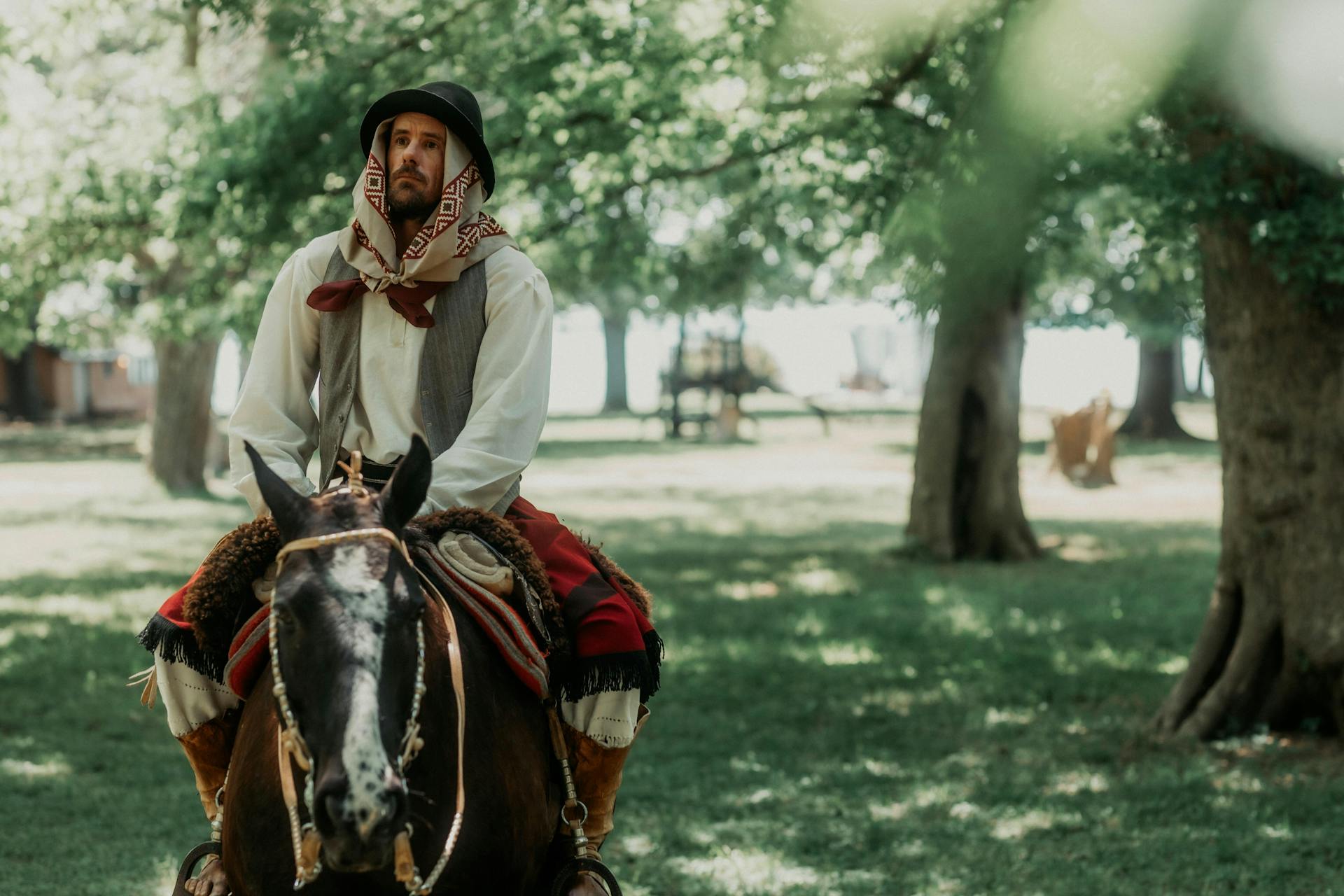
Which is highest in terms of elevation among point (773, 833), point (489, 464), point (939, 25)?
point (939, 25)

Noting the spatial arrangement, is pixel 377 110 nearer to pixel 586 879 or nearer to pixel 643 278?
pixel 586 879

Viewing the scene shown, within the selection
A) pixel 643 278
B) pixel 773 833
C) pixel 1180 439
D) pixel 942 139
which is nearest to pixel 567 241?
pixel 643 278

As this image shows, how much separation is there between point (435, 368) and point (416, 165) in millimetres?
540

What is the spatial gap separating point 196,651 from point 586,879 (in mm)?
1119

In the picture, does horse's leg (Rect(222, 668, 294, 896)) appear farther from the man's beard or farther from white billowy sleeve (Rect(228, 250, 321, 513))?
the man's beard

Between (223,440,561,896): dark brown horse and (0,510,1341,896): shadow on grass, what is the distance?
Result: 102 inches

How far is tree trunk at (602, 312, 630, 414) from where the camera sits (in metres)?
49.9

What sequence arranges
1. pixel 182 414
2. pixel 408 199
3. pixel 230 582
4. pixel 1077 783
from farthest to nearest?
pixel 182 414 < pixel 1077 783 < pixel 408 199 < pixel 230 582

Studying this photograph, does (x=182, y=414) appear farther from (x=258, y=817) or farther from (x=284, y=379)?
(x=258, y=817)

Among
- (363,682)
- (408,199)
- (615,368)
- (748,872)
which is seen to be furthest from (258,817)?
(615,368)

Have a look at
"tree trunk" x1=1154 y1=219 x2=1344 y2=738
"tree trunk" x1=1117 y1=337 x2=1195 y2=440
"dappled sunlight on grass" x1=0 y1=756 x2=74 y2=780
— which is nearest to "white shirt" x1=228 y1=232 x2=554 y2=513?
"dappled sunlight on grass" x1=0 y1=756 x2=74 y2=780

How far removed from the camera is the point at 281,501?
2842 mm

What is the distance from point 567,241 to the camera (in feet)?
47.2

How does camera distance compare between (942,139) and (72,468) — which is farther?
(72,468)
